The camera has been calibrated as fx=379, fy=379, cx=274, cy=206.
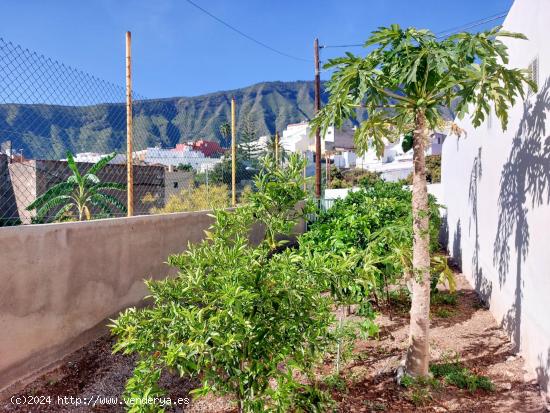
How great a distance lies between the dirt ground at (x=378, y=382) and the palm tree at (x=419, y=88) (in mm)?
360

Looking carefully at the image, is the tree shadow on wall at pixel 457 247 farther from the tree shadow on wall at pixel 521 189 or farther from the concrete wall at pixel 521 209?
the tree shadow on wall at pixel 521 189

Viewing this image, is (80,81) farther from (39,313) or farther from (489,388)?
(489,388)

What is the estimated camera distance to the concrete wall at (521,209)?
3422mm

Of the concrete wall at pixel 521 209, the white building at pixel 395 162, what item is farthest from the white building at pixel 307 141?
the concrete wall at pixel 521 209

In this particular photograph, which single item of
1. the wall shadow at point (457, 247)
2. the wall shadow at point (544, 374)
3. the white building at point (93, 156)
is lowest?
the wall shadow at point (544, 374)

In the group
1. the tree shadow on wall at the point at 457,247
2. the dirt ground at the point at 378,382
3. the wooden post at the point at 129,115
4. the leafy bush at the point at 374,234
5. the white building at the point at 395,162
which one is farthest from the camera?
the white building at the point at 395,162

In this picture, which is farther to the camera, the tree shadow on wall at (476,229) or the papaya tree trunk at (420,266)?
the tree shadow on wall at (476,229)

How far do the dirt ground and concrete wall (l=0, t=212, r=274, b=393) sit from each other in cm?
24

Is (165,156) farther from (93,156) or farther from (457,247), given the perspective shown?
(457,247)

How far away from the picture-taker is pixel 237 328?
79.0 inches

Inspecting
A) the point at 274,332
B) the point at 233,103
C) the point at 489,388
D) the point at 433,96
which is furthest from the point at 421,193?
the point at 233,103

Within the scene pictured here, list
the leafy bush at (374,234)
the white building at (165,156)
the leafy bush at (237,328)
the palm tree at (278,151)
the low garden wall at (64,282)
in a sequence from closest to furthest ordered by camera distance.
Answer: the leafy bush at (237,328)
the palm tree at (278,151)
the low garden wall at (64,282)
the leafy bush at (374,234)
the white building at (165,156)

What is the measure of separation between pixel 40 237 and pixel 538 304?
15.5 ft

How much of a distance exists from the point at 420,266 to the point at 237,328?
2.12 meters
